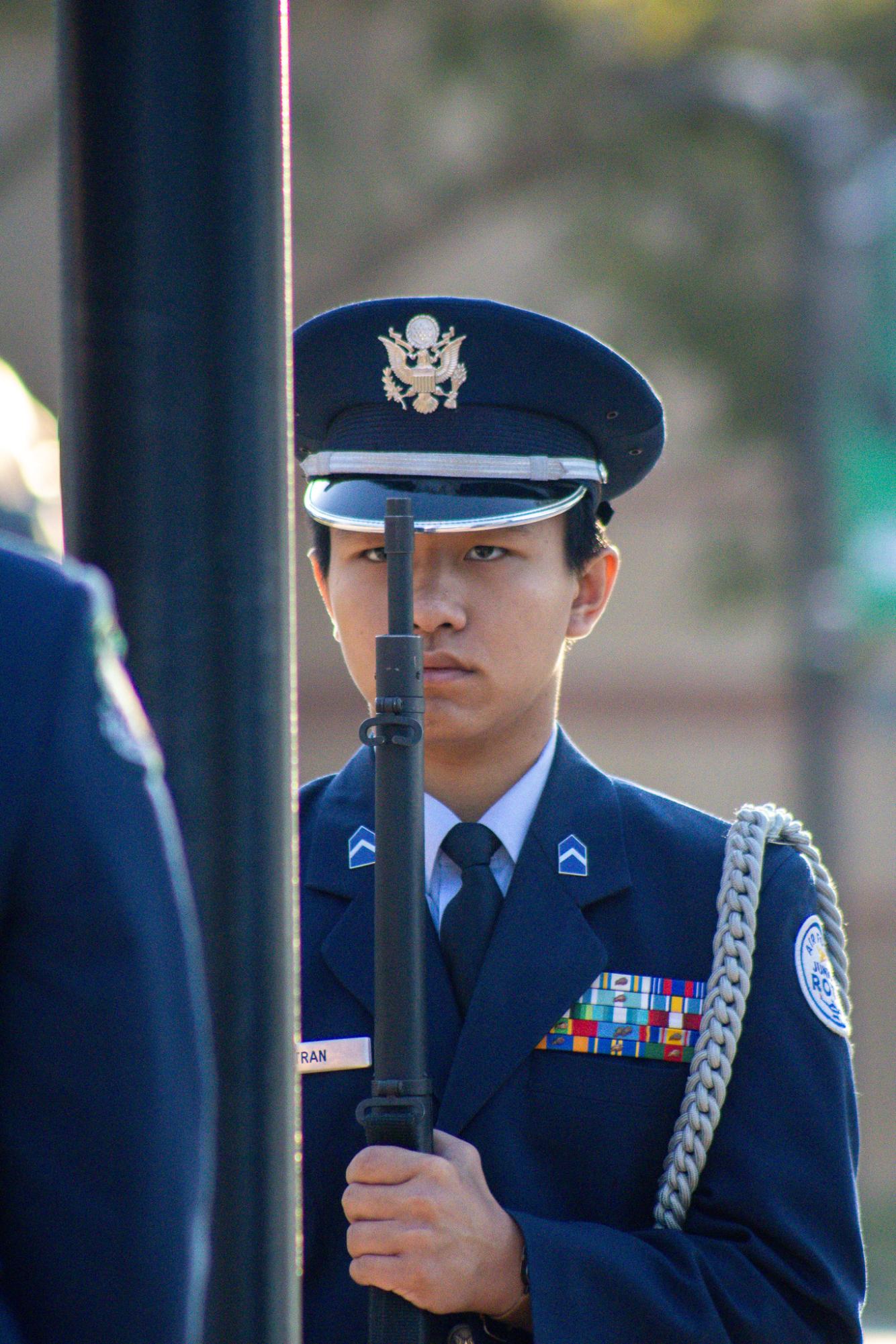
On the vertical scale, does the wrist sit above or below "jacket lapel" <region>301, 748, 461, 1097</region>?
below

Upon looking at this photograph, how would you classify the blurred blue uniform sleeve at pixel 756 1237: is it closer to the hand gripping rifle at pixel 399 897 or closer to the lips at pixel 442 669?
the hand gripping rifle at pixel 399 897

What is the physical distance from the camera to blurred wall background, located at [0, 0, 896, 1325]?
10.8m

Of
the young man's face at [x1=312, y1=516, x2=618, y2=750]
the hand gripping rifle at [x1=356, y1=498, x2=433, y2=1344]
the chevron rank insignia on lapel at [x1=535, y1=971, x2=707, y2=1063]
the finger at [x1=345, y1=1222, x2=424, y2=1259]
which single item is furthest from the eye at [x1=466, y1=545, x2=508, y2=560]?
the finger at [x1=345, y1=1222, x2=424, y2=1259]

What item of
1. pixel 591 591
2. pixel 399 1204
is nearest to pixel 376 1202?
pixel 399 1204

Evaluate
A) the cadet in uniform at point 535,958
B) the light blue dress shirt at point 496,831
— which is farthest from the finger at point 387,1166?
→ the light blue dress shirt at point 496,831

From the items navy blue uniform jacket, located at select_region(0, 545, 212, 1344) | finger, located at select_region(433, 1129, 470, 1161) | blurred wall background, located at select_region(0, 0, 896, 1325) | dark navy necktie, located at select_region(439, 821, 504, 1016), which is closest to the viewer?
navy blue uniform jacket, located at select_region(0, 545, 212, 1344)

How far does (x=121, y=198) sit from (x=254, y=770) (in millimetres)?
416

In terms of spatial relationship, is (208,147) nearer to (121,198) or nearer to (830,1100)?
(121,198)

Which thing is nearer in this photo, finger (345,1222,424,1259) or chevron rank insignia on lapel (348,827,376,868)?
finger (345,1222,424,1259)

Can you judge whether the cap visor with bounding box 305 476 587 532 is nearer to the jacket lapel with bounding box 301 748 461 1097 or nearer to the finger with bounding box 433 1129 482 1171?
the jacket lapel with bounding box 301 748 461 1097

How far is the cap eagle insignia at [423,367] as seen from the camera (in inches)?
103

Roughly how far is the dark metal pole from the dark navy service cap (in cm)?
106

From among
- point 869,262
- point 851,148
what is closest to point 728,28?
point 851,148

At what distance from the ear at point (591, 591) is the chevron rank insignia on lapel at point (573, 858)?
0.89ft
